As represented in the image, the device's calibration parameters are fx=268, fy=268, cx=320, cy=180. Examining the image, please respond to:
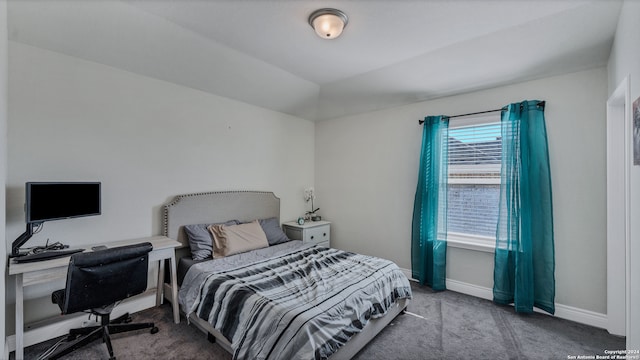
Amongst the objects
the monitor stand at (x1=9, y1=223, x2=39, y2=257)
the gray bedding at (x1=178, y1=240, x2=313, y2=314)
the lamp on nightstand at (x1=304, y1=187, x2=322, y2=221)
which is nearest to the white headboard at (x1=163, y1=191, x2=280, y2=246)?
the gray bedding at (x1=178, y1=240, x2=313, y2=314)

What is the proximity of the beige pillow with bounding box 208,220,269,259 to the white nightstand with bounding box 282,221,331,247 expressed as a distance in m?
0.69

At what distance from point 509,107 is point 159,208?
3.85 metres

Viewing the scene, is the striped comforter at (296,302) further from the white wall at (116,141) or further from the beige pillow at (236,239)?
the white wall at (116,141)

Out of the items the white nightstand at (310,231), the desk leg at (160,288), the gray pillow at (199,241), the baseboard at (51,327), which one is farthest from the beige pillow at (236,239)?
the baseboard at (51,327)

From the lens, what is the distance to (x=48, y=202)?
6.64ft

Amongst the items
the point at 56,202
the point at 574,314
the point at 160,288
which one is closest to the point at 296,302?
the point at 160,288

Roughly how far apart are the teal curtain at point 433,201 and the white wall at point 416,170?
0.17 meters

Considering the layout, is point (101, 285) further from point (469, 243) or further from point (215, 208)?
point (469, 243)

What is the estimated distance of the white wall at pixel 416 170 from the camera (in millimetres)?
2484

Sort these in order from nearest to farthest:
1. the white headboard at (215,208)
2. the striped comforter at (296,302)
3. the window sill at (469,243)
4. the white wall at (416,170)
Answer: the striped comforter at (296,302) → the white wall at (416,170) → the white headboard at (215,208) → the window sill at (469,243)

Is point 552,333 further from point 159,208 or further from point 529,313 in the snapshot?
point 159,208

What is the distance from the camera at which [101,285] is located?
188cm

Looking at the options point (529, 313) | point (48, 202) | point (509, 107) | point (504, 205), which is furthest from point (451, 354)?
point (48, 202)

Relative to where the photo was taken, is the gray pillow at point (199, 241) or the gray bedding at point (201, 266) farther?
the gray pillow at point (199, 241)
